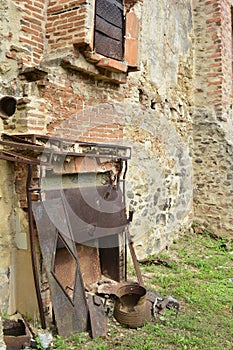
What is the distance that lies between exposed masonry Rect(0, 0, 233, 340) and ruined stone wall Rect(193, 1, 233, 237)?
23mm

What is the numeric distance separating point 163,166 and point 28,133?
3.57 m

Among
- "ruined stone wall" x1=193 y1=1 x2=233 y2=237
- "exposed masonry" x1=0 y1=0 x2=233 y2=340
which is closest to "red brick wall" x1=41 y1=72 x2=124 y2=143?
"exposed masonry" x1=0 y1=0 x2=233 y2=340

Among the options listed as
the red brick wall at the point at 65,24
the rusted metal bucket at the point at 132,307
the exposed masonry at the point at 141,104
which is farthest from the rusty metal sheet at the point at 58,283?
the red brick wall at the point at 65,24

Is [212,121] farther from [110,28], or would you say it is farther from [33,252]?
[33,252]

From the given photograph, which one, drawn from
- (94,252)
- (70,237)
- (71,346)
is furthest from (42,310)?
(94,252)

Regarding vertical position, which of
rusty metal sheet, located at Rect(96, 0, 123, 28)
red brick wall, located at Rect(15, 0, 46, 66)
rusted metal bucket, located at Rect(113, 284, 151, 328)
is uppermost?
rusty metal sheet, located at Rect(96, 0, 123, 28)

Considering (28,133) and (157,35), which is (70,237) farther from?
(157,35)

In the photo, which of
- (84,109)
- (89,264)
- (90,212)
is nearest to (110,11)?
(84,109)

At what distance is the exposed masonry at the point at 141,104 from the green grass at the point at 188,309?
586 millimetres

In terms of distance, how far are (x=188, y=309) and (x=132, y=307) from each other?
2.55 feet

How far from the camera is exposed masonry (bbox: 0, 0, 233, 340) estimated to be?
3.45 m

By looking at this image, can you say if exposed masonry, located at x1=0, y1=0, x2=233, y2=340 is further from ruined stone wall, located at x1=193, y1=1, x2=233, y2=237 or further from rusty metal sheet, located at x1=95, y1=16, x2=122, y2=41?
rusty metal sheet, located at x1=95, y1=16, x2=122, y2=41

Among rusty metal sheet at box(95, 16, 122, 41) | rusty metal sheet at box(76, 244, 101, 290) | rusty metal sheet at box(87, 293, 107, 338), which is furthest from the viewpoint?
rusty metal sheet at box(76, 244, 101, 290)

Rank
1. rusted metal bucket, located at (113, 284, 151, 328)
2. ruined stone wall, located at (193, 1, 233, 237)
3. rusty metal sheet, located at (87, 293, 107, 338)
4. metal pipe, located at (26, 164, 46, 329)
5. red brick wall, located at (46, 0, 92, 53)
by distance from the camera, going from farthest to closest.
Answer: ruined stone wall, located at (193, 1, 233, 237) < red brick wall, located at (46, 0, 92, 53) < rusted metal bucket, located at (113, 284, 151, 328) < rusty metal sheet, located at (87, 293, 107, 338) < metal pipe, located at (26, 164, 46, 329)
